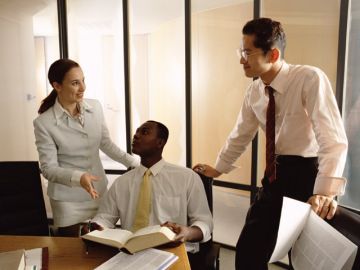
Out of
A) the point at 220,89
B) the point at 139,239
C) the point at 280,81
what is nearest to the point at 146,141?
the point at 139,239

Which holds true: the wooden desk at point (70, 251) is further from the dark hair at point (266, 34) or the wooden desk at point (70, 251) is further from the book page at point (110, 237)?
the dark hair at point (266, 34)

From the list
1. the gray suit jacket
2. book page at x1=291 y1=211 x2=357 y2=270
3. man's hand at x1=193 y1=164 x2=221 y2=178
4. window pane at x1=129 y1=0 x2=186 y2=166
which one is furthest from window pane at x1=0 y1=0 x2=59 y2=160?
book page at x1=291 y1=211 x2=357 y2=270

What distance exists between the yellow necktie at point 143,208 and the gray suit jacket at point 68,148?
14.1 inches

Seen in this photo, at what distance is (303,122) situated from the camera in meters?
1.65

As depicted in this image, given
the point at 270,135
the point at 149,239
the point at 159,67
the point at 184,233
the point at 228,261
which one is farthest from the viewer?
the point at 159,67

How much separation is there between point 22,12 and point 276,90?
2.96 metres

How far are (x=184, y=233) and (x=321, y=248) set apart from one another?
563 mm

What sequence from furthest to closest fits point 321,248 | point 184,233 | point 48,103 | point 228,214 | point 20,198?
1. point 228,214
2. point 48,103
3. point 20,198
4. point 184,233
5. point 321,248

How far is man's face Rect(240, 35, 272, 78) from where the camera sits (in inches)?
64.7

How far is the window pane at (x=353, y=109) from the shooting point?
239cm

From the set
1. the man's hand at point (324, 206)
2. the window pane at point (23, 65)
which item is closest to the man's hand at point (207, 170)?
the man's hand at point (324, 206)

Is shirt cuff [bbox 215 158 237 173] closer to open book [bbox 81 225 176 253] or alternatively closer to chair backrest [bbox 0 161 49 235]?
open book [bbox 81 225 176 253]

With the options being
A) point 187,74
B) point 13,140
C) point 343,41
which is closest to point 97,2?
point 187,74

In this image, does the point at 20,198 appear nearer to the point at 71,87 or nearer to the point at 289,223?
the point at 71,87
